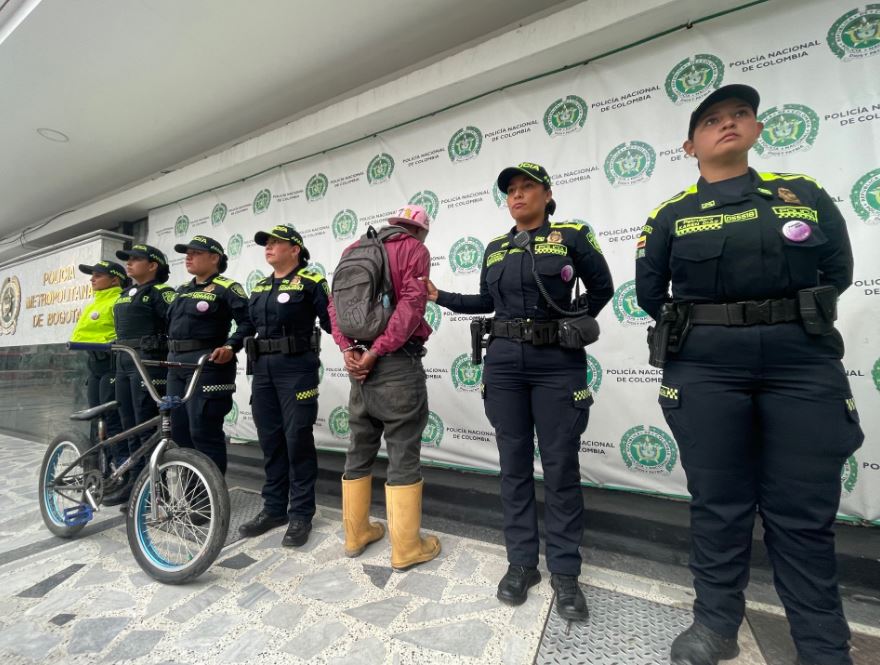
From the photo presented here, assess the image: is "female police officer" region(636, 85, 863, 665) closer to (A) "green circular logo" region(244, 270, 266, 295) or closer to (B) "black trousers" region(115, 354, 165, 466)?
(B) "black trousers" region(115, 354, 165, 466)

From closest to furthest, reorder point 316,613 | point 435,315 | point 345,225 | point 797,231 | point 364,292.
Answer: point 797,231 < point 316,613 < point 364,292 < point 435,315 < point 345,225

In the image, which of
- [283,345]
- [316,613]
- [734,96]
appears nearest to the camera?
[734,96]

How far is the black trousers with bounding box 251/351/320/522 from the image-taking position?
2314 millimetres

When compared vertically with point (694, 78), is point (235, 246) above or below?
below

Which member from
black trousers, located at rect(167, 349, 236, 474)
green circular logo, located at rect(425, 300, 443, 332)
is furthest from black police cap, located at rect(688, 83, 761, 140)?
black trousers, located at rect(167, 349, 236, 474)

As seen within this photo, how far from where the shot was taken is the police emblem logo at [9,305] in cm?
654

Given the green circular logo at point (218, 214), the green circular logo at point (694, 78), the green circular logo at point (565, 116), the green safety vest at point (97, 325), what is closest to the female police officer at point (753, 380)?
the green circular logo at point (694, 78)

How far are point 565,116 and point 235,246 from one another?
4.03 m

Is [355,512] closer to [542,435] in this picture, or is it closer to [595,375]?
[542,435]

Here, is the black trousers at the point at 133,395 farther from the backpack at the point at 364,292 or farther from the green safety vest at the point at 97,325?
the backpack at the point at 364,292

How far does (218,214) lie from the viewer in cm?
470

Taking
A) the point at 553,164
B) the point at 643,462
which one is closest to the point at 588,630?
the point at 643,462

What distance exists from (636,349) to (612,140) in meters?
1.51

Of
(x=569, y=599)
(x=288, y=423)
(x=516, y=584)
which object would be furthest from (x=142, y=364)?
(x=569, y=599)
